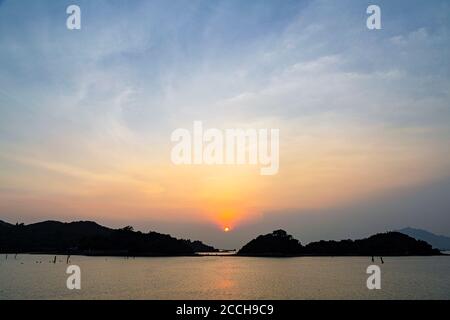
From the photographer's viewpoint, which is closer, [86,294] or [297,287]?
[86,294]

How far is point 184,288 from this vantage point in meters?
82.9

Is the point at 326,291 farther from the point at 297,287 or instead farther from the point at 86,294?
the point at 86,294
